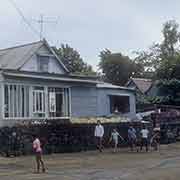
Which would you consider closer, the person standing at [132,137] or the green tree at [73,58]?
the person standing at [132,137]

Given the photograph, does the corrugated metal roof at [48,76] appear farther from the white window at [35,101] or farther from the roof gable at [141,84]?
the roof gable at [141,84]

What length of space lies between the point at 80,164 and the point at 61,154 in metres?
5.70

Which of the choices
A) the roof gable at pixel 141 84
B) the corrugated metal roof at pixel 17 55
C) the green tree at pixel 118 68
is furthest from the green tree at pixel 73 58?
the corrugated metal roof at pixel 17 55

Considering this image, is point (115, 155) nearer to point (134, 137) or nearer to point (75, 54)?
point (134, 137)

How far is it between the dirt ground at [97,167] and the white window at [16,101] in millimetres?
3961

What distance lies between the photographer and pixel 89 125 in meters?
30.6

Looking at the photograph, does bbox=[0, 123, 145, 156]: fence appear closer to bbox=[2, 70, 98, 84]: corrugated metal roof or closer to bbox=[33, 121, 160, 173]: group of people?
bbox=[33, 121, 160, 173]: group of people

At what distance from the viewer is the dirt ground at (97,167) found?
17.7 meters

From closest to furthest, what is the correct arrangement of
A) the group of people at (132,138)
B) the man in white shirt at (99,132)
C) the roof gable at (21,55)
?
the man in white shirt at (99,132), the group of people at (132,138), the roof gable at (21,55)

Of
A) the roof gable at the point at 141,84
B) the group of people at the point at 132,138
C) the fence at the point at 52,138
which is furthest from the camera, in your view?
the roof gable at the point at 141,84

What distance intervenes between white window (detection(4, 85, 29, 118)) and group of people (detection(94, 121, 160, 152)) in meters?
4.61

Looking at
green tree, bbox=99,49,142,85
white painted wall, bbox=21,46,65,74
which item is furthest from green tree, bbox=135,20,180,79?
white painted wall, bbox=21,46,65,74

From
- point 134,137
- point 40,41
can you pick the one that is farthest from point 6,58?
point 134,137

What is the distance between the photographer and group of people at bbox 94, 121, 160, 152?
97.3 ft
